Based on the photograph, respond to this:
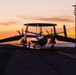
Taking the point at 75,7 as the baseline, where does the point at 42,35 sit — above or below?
below

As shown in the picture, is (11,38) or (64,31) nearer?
(64,31)

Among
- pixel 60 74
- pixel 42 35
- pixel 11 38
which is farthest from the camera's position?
pixel 11 38

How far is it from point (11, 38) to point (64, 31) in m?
18.6

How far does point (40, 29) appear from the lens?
248ft

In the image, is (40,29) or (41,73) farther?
(40,29)

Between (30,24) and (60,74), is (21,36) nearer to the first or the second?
(30,24)

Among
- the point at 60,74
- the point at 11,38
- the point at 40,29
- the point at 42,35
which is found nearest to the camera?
the point at 60,74

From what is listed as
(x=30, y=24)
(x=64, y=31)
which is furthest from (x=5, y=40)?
(x=64, y=31)

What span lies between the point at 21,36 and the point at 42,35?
10.5m

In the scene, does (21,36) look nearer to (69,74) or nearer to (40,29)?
(40,29)

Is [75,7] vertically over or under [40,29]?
over

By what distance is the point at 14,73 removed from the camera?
20922 mm

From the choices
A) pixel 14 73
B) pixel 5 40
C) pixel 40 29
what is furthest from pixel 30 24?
pixel 14 73

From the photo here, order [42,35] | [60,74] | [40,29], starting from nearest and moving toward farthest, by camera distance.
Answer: [60,74]
[42,35]
[40,29]
